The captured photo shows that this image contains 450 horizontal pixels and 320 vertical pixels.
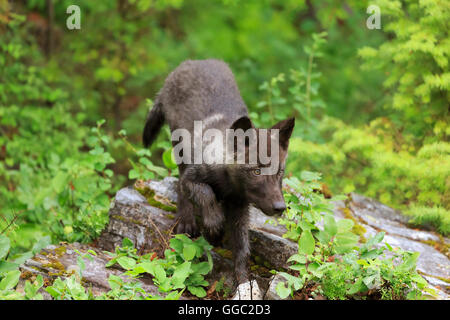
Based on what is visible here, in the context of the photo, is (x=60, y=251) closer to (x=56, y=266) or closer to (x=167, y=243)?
(x=56, y=266)

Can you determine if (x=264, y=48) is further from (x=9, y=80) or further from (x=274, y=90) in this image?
(x=9, y=80)

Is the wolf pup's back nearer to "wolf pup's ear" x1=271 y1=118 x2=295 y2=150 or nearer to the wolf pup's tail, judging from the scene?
the wolf pup's tail

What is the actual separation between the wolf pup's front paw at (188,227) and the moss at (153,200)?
33 centimetres

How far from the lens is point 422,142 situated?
272 inches

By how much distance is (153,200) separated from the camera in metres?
5.49

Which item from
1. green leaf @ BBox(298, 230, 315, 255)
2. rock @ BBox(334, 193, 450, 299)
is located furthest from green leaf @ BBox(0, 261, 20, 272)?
rock @ BBox(334, 193, 450, 299)

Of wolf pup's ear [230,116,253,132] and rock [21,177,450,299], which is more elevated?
wolf pup's ear [230,116,253,132]

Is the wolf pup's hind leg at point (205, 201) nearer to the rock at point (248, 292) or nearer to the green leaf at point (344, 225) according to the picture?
the rock at point (248, 292)

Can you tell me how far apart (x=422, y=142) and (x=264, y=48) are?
224 inches

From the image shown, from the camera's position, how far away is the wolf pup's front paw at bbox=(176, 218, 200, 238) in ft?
16.8

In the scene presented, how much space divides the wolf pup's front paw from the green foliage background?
83cm

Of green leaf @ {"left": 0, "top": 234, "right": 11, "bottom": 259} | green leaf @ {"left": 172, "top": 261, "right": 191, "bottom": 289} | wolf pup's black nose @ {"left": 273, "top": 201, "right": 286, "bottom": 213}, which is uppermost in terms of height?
wolf pup's black nose @ {"left": 273, "top": 201, "right": 286, "bottom": 213}

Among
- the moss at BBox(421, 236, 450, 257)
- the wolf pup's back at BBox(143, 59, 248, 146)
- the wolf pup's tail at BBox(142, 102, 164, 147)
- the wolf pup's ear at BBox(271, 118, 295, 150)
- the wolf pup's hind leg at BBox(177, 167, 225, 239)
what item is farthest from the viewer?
the wolf pup's tail at BBox(142, 102, 164, 147)
